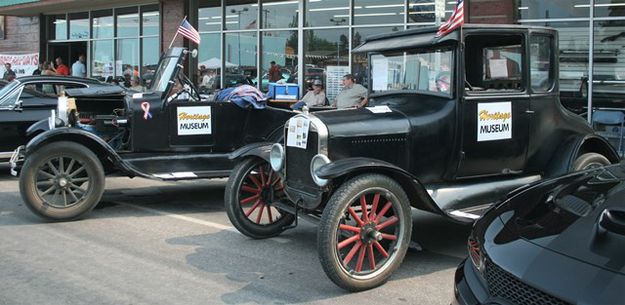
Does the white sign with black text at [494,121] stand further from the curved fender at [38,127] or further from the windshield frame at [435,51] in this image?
the curved fender at [38,127]

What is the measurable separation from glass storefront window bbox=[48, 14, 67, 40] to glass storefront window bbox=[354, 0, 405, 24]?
13676 mm

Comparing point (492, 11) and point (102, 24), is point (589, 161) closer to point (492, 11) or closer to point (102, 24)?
point (492, 11)

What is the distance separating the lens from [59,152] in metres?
7.05

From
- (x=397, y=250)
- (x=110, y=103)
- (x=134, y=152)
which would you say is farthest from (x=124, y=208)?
(x=397, y=250)

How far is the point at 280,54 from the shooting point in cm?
1645

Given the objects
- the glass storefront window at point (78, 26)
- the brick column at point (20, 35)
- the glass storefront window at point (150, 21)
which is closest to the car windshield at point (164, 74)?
the glass storefront window at point (150, 21)

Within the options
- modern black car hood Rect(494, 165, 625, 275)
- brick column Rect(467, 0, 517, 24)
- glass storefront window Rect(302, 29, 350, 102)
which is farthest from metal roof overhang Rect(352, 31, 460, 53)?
glass storefront window Rect(302, 29, 350, 102)

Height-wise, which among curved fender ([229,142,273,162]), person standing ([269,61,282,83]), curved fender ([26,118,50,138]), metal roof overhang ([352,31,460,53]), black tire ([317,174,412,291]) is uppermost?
person standing ([269,61,282,83])

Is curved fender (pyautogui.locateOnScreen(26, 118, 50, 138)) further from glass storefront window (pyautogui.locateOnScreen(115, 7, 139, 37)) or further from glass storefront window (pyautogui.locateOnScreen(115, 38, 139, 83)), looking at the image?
glass storefront window (pyautogui.locateOnScreen(115, 7, 139, 37))

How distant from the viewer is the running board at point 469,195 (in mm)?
5411

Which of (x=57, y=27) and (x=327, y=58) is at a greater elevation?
(x=57, y=27)

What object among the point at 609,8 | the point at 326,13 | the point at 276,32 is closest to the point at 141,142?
the point at 609,8

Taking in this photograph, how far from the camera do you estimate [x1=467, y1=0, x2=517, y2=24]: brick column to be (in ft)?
38.6

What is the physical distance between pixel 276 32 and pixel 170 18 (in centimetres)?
403
